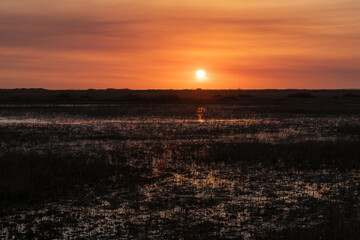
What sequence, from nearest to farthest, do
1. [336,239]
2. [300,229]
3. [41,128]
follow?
[336,239], [300,229], [41,128]

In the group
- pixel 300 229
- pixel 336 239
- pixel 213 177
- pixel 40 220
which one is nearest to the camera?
pixel 336 239

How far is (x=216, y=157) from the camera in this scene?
1841 cm

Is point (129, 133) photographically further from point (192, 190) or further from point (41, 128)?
point (192, 190)

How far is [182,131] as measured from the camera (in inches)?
1169

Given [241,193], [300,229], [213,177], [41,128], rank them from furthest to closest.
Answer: [41,128]
[213,177]
[241,193]
[300,229]

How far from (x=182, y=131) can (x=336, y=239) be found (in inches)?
845

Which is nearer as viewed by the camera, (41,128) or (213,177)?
(213,177)

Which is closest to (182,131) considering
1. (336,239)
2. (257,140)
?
(257,140)

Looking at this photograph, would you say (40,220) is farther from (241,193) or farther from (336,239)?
(336,239)

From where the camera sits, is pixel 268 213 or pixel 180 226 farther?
pixel 268 213

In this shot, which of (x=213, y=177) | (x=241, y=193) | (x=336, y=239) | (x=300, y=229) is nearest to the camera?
(x=336, y=239)

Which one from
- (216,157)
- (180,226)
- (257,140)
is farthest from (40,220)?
(257,140)

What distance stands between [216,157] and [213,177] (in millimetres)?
3807

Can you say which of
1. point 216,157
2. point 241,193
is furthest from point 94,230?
point 216,157
